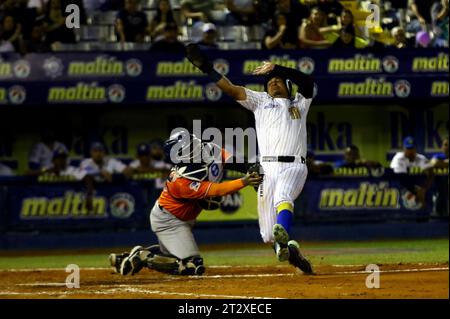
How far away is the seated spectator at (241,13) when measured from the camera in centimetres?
2041

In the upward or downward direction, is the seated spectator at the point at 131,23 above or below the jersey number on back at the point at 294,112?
above

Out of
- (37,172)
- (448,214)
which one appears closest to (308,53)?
(448,214)

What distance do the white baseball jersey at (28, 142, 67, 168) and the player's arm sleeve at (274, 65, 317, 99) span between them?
9.07 metres

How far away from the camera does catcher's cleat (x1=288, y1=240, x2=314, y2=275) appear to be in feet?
34.4

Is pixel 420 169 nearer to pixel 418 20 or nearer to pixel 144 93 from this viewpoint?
pixel 418 20

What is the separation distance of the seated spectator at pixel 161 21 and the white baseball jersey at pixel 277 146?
8742mm

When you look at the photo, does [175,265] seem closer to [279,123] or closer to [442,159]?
[279,123]

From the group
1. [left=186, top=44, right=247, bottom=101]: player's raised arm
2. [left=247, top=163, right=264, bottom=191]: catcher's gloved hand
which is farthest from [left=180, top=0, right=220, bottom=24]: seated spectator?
[left=247, top=163, right=264, bottom=191]: catcher's gloved hand

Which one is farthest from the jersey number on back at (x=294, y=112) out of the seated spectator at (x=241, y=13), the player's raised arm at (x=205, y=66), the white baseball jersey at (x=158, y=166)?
the seated spectator at (x=241, y=13)

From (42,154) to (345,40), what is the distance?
5.65 metres

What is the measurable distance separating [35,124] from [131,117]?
1.78 m

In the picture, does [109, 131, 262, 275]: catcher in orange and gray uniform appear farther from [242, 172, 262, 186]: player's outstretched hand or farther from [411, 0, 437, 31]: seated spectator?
[411, 0, 437, 31]: seated spectator

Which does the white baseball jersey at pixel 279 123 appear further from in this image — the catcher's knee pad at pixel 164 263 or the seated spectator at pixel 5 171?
the seated spectator at pixel 5 171

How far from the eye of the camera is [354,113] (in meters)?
21.7
